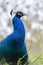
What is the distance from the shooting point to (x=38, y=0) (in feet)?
22.0

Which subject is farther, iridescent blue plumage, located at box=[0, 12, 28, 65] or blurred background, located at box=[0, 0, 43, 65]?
blurred background, located at box=[0, 0, 43, 65]

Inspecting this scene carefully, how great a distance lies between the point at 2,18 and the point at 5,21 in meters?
0.09

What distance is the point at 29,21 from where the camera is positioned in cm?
628

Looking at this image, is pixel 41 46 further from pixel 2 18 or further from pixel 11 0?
pixel 11 0

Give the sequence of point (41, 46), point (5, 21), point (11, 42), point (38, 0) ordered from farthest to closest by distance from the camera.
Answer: point (38, 0) → point (5, 21) → point (41, 46) → point (11, 42)

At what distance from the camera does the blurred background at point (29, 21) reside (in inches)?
220

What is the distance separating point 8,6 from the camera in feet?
21.8

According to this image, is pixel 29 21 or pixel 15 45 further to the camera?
pixel 29 21

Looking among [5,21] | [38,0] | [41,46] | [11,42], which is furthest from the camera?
[38,0]

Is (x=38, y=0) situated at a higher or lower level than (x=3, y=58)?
higher

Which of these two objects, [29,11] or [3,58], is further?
[29,11]

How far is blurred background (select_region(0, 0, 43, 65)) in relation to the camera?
5.59 m

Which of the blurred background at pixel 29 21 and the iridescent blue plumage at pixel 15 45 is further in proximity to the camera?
the blurred background at pixel 29 21

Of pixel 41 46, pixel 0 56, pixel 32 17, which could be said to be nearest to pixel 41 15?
pixel 32 17
